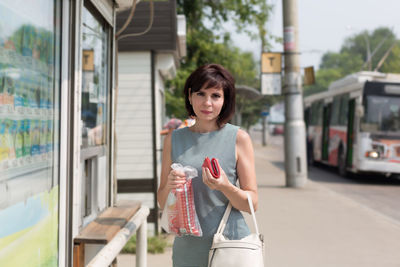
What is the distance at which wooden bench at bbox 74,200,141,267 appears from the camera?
2.91 meters

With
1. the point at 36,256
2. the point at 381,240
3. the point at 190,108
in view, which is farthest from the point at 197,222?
the point at 381,240

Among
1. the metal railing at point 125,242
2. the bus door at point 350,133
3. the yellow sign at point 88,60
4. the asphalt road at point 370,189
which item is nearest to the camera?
the metal railing at point 125,242

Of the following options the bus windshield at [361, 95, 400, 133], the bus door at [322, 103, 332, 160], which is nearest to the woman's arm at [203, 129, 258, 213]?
the bus windshield at [361, 95, 400, 133]

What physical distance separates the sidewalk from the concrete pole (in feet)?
5.24

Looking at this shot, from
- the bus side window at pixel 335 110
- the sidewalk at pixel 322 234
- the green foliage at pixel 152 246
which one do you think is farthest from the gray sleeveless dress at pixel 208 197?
the bus side window at pixel 335 110

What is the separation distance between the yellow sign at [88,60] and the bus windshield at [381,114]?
1204cm

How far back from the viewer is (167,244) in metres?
6.37

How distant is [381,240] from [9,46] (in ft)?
19.9

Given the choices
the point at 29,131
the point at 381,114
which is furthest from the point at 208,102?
the point at 381,114

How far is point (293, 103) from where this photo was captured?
13.0 m

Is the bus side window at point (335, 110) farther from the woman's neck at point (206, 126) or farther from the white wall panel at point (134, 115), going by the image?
the woman's neck at point (206, 126)

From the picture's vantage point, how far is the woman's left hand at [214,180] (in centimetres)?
222

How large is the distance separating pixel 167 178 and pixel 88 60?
4.53ft

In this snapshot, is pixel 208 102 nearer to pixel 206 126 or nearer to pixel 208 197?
pixel 206 126
